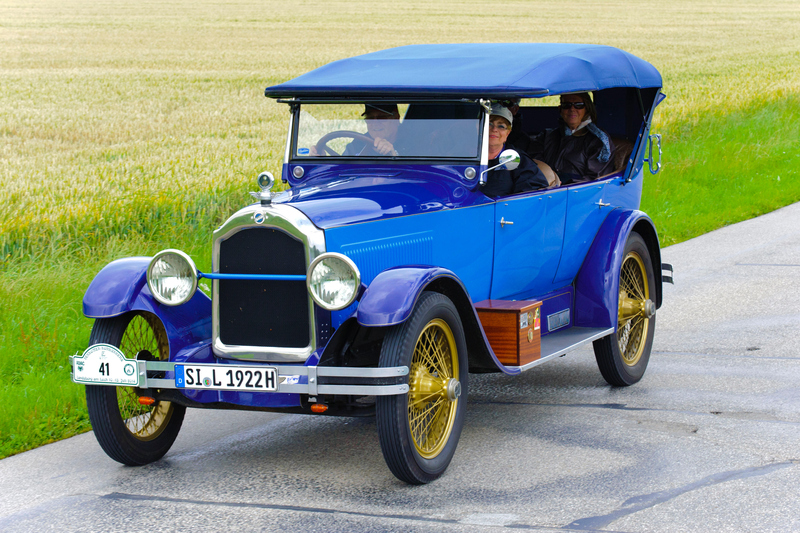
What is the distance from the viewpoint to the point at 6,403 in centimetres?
548

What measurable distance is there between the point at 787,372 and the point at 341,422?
2.95m

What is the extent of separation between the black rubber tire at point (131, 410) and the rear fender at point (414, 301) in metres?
1.26

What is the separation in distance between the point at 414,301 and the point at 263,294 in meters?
0.77

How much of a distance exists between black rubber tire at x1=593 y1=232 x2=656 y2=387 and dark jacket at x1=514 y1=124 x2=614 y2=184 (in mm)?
574

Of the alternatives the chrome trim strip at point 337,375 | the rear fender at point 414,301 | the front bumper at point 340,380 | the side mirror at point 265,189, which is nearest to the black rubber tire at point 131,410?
the chrome trim strip at point 337,375

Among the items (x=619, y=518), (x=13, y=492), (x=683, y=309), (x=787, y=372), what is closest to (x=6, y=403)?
(x=13, y=492)

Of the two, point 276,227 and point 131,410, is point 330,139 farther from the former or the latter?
point 131,410

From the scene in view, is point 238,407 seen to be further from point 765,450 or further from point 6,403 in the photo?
point 765,450

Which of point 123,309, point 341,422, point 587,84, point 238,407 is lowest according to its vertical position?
point 341,422

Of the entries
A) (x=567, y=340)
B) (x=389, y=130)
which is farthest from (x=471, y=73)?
(x=567, y=340)

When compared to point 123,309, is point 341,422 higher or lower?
lower

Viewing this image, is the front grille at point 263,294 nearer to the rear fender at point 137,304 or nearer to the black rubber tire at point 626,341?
the rear fender at point 137,304

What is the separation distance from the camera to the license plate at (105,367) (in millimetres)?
4500

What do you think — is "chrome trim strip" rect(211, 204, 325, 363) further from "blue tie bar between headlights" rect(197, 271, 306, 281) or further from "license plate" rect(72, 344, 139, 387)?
"license plate" rect(72, 344, 139, 387)
